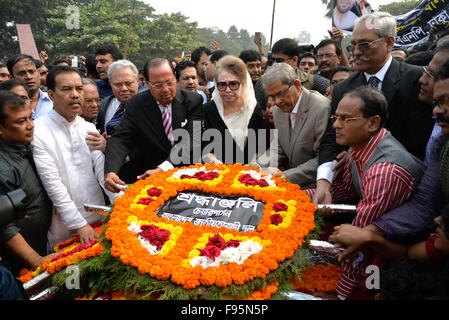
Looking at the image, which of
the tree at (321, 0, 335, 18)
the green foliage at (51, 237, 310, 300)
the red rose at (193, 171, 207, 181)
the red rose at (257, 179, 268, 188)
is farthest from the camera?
the tree at (321, 0, 335, 18)

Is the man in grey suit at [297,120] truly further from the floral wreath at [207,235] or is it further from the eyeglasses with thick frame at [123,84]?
the eyeglasses with thick frame at [123,84]

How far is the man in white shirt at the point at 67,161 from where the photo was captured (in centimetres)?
306

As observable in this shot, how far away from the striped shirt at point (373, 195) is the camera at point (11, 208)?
2.30 m

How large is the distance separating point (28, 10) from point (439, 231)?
1344 inches

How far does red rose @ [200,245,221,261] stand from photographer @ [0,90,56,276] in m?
1.59

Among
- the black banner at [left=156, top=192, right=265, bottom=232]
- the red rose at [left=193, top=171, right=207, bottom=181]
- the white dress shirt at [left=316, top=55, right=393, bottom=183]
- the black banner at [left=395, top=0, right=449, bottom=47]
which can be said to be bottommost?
the black banner at [left=156, top=192, right=265, bottom=232]

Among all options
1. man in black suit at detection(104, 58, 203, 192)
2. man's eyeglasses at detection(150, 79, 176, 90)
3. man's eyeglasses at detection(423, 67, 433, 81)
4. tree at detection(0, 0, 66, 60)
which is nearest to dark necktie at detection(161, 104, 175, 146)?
man in black suit at detection(104, 58, 203, 192)

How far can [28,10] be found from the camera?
2692 cm

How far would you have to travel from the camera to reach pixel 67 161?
325 centimetres

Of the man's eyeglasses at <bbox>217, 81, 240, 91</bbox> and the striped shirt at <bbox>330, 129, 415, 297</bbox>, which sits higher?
the man's eyeglasses at <bbox>217, 81, 240, 91</bbox>

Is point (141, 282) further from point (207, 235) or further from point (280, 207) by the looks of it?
point (280, 207)

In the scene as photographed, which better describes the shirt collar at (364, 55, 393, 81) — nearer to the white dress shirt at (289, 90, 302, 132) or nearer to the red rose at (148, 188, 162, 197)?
the white dress shirt at (289, 90, 302, 132)

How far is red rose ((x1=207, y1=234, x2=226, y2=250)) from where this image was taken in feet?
7.12
